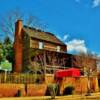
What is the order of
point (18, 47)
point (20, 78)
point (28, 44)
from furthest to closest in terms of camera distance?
1. point (28, 44)
2. point (18, 47)
3. point (20, 78)

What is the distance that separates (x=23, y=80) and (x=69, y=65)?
2607cm

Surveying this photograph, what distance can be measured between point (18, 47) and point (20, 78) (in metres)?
20.7

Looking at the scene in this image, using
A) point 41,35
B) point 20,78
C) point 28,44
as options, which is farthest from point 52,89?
point 41,35

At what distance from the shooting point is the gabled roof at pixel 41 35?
66.2 m

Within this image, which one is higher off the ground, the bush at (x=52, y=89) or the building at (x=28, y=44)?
the building at (x=28, y=44)

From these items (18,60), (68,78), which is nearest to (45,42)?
(18,60)

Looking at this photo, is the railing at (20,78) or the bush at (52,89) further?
the railing at (20,78)

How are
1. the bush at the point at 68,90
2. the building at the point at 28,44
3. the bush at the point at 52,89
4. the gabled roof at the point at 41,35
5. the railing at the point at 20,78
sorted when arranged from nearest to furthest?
the bush at the point at 52,89 < the railing at the point at 20,78 < the bush at the point at 68,90 < the building at the point at 28,44 < the gabled roof at the point at 41,35

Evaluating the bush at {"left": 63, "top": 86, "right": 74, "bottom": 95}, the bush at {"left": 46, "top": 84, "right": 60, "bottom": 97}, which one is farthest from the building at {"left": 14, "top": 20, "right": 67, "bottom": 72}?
the bush at {"left": 46, "top": 84, "right": 60, "bottom": 97}

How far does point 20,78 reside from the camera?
43094 mm

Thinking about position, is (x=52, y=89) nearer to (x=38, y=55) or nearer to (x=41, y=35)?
(x=38, y=55)

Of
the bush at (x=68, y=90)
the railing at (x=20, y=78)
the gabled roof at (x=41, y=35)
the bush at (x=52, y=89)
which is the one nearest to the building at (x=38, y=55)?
the gabled roof at (x=41, y=35)

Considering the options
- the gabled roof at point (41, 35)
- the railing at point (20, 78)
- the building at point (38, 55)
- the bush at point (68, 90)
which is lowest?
the bush at point (68, 90)

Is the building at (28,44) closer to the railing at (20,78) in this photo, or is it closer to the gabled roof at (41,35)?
the gabled roof at (41,35)
